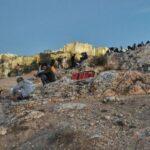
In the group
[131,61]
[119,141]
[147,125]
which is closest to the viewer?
[119,141]

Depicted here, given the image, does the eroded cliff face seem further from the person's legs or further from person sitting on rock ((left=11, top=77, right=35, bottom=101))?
person sitting on rock ((left=11, top=77, right=35, bottom=101))

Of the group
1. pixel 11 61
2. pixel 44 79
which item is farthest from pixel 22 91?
pixel 11 61

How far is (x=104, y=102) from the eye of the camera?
23.8 metres

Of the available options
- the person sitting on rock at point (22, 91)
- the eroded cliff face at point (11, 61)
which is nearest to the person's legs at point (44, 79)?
the person sitting on rock at point (22, 91)

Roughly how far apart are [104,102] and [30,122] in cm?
381

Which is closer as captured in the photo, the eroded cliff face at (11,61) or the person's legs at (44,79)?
the person's legs at (44,79)

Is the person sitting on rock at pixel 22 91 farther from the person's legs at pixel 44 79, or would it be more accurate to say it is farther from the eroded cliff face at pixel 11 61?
the eroded cliff face at pixel 11 61

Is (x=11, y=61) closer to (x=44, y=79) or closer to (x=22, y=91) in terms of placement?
(x=44, y=79)

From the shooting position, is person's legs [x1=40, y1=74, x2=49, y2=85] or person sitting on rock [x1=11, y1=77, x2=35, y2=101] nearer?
person sitting on rock [x1=11, y1=77, x2=35, y2=101]

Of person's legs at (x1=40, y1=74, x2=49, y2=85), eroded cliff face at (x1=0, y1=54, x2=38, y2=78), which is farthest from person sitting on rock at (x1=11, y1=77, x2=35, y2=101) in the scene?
eroded cliff face at (x1=0, y1=54, x2=38, y2=78)

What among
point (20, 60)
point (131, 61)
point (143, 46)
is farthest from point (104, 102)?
point (20, 60)

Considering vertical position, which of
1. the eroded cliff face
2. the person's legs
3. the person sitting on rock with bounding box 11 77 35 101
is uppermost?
the eroded cliff face

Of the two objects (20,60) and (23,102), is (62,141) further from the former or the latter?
(20,60)

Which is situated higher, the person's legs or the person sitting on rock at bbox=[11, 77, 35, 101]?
the person's legs
